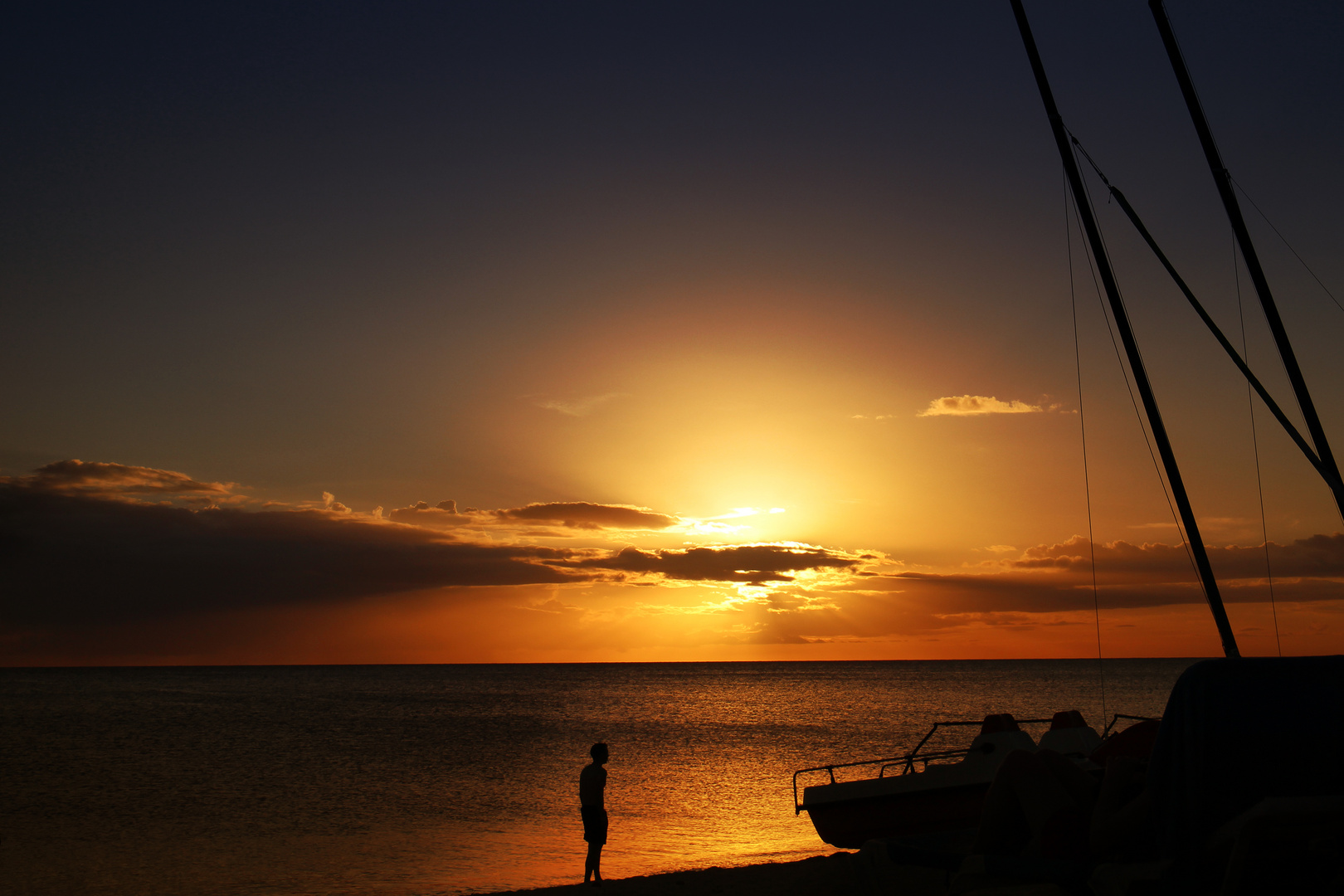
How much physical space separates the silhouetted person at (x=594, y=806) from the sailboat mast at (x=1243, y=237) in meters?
10.5

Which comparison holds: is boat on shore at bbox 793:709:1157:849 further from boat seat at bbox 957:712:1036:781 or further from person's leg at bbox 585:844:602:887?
person's leg at bbox 585:844:602:887

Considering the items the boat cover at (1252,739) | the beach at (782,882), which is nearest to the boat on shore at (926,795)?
the beach at (782,882)

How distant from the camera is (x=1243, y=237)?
41.1ft

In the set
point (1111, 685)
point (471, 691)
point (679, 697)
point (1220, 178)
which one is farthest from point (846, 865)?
point (1111, 685)

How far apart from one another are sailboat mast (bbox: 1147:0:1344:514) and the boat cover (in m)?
9.71

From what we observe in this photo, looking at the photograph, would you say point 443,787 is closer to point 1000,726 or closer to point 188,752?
point 188,752

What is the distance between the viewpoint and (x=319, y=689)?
416ft

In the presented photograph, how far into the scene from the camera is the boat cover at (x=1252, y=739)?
358 centimetres

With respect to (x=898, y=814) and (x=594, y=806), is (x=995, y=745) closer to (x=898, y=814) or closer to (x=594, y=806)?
(x=898, y=814)

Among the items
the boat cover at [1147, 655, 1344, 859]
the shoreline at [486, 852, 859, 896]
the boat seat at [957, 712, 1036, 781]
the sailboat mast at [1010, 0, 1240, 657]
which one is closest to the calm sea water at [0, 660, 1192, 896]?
the shoreline at [486, 852, 859, 896]

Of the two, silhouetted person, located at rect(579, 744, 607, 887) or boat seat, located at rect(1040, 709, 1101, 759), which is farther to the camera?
silhouetted person, located at rect(579, 744, 607, 887)

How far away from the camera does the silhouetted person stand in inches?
474

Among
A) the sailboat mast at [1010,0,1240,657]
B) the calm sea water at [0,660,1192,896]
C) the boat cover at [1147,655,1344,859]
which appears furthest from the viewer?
the calm sea water at [0,660,1192,896]

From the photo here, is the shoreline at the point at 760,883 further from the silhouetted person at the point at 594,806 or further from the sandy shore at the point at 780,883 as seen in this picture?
the silhouetted person at the point at 594,806
